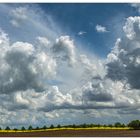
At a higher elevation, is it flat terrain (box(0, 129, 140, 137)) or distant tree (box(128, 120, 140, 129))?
distant tree (box(128, 120, 140, 129))

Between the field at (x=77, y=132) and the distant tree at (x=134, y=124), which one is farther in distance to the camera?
the field at (x=77, y=132)

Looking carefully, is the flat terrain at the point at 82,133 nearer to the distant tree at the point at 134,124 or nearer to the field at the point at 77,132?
the field at the point at 77,132

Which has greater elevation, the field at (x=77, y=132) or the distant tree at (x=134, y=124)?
the distant tree at (x=134, y=124)

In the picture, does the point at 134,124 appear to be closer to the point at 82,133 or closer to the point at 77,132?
the point at 82,133

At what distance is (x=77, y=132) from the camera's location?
1487 centimetres

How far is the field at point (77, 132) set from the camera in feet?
48.5

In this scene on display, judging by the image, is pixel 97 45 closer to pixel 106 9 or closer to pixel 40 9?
pixel 106 9

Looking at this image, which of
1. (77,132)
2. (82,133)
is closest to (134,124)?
(82,133)

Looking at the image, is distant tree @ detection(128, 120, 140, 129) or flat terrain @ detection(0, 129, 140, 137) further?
flat terrain @ detection(0, 129, 140, 137)

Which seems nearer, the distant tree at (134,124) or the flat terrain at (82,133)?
the distant tree at (134,124)

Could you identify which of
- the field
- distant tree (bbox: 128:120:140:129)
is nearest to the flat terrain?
the field

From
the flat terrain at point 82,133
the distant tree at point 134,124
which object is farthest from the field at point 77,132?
the distant tree at point 134,124

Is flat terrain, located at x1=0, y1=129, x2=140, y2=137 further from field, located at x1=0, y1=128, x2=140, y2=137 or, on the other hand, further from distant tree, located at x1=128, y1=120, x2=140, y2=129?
distant tree, located at x1=128, y1=120, x2=140, y2=129

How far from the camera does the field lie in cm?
1480
